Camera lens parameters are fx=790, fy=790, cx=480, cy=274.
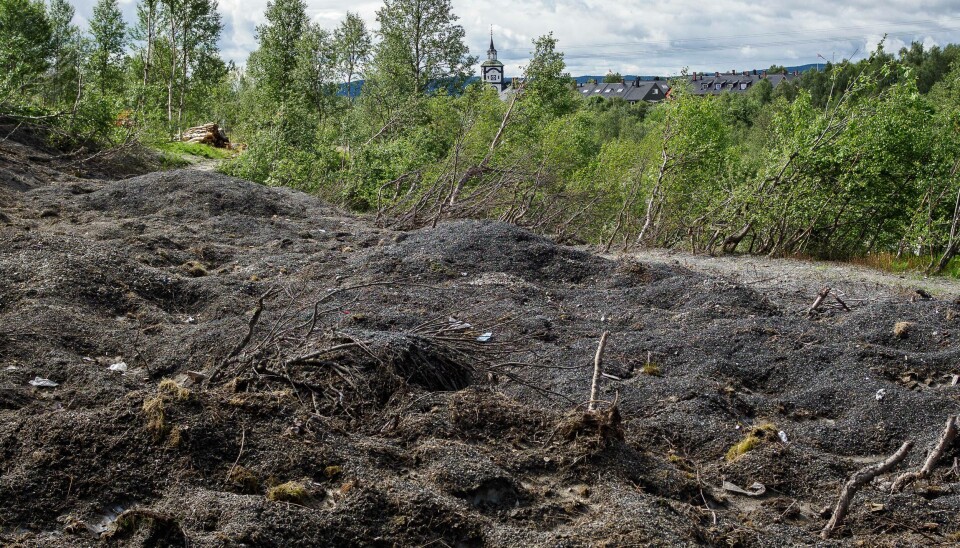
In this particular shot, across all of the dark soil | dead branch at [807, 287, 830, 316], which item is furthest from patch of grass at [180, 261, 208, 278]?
dead branch at [807, 287, 830, 316]

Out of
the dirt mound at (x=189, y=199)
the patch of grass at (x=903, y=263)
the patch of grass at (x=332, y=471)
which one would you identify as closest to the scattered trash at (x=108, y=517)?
the patch of grass at (x=332, y=471)

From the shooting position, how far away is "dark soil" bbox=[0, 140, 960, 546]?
2994 mm

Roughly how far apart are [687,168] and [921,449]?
403 inches

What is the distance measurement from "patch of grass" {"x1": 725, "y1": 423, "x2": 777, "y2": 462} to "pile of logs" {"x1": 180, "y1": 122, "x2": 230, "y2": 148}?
2136 centimetres

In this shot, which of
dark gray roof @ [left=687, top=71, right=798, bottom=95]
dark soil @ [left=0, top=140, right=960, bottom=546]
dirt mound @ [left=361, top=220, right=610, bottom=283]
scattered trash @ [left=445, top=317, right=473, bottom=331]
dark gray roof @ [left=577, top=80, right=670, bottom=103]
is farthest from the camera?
dark gray roof @ [left=577, top=80, right=670, bottom=103]

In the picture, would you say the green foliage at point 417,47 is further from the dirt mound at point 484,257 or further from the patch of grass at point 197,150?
the dirt mound at point 484,257

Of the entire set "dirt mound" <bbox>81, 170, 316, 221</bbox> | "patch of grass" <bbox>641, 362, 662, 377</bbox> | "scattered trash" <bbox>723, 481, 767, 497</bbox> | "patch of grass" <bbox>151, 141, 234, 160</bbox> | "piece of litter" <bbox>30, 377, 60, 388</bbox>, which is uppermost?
"patch of grass" <bbox>151, 141, 234, 160</bbox>

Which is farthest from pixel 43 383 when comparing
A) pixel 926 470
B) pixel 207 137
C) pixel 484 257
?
pixel 207 137

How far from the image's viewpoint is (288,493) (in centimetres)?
304

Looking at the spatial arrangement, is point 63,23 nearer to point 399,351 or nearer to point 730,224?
point 730,224

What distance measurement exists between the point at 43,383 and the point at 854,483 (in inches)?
159

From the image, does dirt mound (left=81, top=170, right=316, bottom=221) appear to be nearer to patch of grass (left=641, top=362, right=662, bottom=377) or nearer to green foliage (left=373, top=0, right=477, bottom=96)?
patch of grass (left=641, top=362, right=662, bottom=377)

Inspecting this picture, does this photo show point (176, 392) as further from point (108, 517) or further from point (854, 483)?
point (854, 483)

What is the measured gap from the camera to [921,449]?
4.25 m
